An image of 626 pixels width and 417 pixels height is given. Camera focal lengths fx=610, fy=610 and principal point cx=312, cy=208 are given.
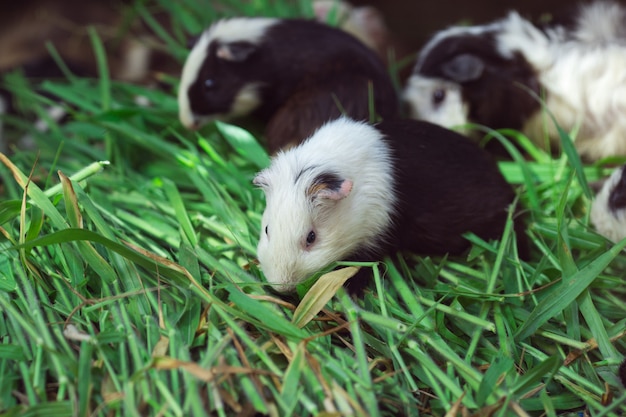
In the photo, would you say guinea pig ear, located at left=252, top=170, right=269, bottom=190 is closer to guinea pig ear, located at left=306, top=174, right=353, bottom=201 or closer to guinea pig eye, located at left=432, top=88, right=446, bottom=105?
guinea pig ear, located at left=306, top=174, right=353, bottom=201

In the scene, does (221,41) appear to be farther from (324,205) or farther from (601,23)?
(601,23)

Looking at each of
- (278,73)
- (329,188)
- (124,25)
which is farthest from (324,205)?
(124,25)

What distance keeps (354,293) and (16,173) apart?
1.03m

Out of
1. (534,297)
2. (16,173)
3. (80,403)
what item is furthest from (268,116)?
(80,403)

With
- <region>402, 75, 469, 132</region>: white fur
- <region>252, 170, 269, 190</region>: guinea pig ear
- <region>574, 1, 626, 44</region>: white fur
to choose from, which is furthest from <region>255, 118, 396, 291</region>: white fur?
<region>574, 1, 626, 44</region>: white fur

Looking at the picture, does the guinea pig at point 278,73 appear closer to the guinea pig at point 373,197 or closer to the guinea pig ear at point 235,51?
the guinea pig ear at point 235,51

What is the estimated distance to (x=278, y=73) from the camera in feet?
8.05

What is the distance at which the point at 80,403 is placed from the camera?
1.38 metres

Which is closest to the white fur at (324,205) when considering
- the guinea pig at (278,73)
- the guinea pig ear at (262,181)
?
the guinea pig ear at (262,181)

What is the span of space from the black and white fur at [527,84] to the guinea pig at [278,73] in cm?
29

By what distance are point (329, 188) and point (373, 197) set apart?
0.60 ft

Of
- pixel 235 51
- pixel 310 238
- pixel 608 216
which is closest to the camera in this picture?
pixel 310 238

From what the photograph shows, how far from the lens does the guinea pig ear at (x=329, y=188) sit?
1.64 meters

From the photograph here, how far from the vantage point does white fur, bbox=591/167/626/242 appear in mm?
1982
